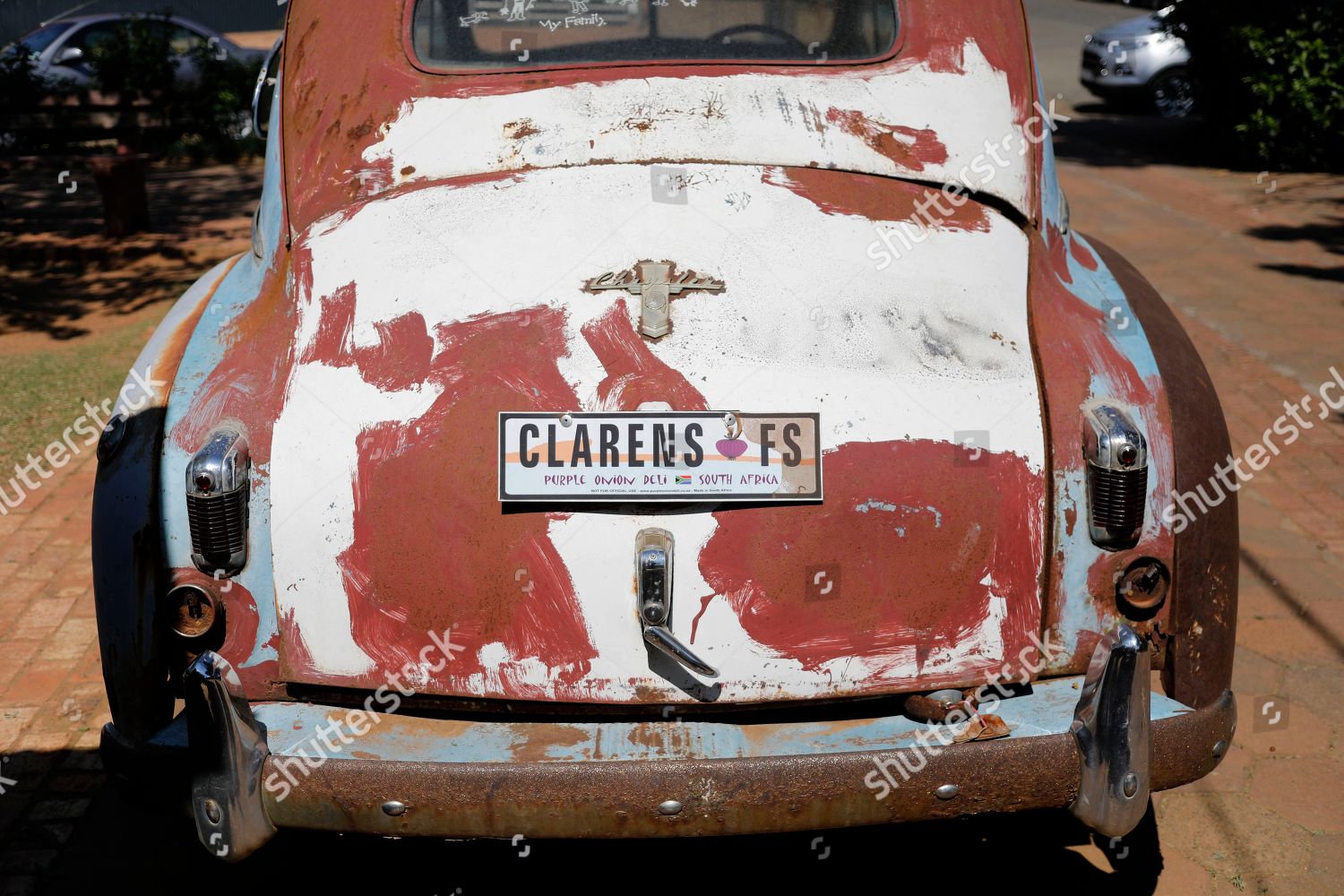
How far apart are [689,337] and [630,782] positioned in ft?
2.83

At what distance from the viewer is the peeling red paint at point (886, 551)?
2.37 meters

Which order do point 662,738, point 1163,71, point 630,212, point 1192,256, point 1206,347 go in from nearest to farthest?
point 662,738, point 630,212, point 1206,347, point 1192,256, point 1163,71

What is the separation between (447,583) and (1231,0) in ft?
36.0

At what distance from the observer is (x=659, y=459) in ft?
7.76

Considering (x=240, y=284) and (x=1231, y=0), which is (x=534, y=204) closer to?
(x=240, y=284)

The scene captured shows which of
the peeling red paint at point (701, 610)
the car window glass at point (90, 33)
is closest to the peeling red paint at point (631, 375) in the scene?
the peeling red paint at point (701, 610)

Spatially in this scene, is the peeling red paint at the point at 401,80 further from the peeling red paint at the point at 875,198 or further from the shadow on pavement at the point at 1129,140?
the shadow on pavement at the point at 1129,140

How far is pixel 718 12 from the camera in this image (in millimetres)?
3332

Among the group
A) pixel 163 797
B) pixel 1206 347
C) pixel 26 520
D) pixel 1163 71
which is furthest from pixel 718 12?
pixel 1163 71

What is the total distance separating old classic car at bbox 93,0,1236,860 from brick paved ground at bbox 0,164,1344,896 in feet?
1.32

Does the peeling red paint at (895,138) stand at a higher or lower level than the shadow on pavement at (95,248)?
higher

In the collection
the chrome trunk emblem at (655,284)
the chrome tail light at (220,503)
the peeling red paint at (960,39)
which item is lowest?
the chrome tail light at (220,503)

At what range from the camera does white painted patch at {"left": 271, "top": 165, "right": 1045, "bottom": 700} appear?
7.84 feet

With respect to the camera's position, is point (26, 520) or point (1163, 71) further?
point (1163, 71)
